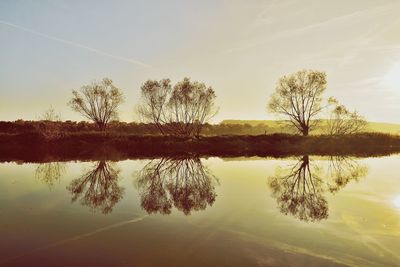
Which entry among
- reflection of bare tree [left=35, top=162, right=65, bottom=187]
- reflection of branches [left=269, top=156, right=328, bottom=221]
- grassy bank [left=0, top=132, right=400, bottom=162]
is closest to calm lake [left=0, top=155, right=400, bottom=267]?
reflection of branches [left=269, top=156, right=328, bottom=221]

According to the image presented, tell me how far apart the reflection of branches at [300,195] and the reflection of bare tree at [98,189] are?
813 centimetres

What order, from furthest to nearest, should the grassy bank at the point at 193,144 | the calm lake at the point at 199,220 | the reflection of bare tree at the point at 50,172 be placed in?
the grassy bank at the point at 193,144
the reflection of bare tree at the point at 50,172
the calm lake at the point at 199,220

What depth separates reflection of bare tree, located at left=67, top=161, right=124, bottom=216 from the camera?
18.1m

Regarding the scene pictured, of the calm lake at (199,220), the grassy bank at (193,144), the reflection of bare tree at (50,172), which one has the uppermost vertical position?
the grassy bank at (193,144)

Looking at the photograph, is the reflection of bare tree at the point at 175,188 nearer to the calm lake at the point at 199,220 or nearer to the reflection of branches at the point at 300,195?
the calm lake at the point at 199,220

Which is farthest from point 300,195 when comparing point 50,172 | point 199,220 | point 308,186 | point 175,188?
Answer: point 50,172

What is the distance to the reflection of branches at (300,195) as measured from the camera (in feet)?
53.1

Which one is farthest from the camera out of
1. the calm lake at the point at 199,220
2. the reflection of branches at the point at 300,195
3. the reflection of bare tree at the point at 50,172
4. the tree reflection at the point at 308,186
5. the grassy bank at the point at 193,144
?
the grassy bank at the point at 193,144

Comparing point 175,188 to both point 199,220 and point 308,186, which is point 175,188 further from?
point 308,186

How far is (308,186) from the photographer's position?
75.2 ft

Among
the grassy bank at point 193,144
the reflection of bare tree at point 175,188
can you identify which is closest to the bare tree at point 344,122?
the grassy bank at point 193,144

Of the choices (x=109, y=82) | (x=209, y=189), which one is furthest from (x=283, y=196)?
(x=109, y=82)

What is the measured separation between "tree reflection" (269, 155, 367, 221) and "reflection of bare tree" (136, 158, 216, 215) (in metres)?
3.75

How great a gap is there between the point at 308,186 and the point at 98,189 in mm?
12438
